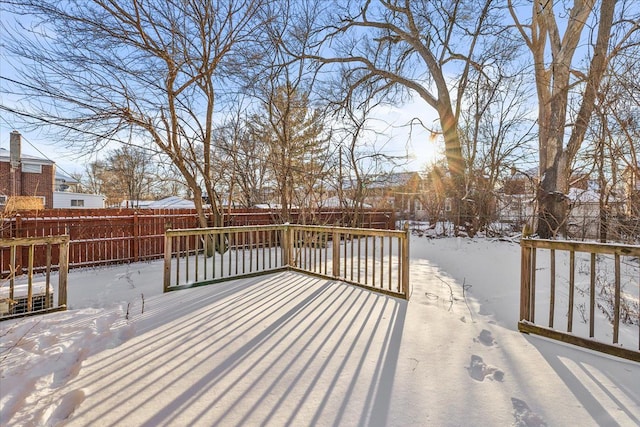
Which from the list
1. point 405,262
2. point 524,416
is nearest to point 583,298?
point 405,262

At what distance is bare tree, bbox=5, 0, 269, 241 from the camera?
596cm

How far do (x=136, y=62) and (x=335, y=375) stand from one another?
7.59m

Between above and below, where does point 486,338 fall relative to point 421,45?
below

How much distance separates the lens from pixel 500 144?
9.26 meters

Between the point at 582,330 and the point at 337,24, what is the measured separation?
1014 cm

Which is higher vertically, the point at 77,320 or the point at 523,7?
the point at 523,7

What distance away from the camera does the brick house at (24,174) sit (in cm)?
1606

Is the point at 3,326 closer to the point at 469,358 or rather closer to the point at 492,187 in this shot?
the point at 469,358

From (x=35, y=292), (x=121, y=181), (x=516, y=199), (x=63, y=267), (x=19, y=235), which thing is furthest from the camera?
(x=121, y=181)

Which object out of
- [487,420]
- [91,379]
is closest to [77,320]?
[91,379]

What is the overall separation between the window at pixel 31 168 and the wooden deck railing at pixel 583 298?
23.0 meters

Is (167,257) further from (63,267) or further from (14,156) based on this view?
(14,156)

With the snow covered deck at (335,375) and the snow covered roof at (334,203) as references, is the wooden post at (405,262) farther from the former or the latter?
the snow covered roof at (334,203)

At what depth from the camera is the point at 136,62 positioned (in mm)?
6832
